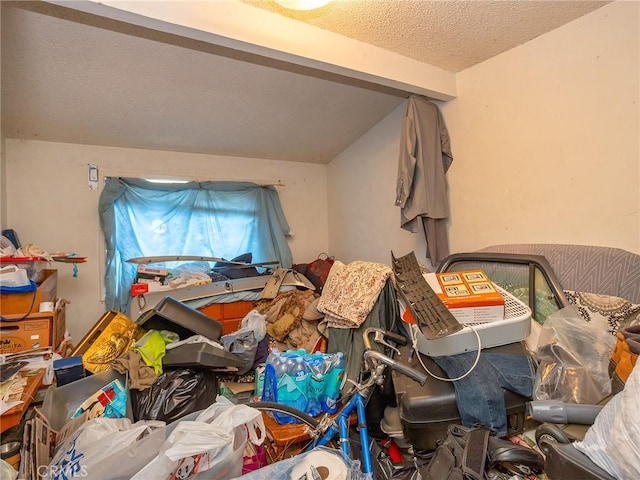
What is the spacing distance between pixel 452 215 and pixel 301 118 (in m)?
1.57

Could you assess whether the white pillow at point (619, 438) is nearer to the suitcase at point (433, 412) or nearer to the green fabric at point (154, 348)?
the suitcase at point (433, 412)

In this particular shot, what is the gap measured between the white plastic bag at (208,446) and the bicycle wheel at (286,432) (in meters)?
0.21

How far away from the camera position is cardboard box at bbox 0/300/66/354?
1509 millimetres

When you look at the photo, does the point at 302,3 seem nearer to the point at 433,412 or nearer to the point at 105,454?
the point at 433,412

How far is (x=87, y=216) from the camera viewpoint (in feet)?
9.41

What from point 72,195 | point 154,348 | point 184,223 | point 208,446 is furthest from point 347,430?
point 72,195

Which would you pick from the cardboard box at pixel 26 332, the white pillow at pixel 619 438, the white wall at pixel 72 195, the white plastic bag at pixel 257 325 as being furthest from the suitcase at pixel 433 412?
the white wall at pixel 72 195

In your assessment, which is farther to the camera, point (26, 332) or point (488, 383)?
point (26, 332)

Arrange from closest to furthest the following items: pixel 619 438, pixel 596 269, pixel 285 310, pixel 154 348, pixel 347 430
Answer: pixel 619 438, pixel 347 430, pixel 596 269, pixel 154 348, pixel 285 310

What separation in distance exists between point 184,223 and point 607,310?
329 cm

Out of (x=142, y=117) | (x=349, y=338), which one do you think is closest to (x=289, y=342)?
(x=349, y=338)

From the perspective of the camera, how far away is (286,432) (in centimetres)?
133

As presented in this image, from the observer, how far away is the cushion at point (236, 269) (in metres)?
2.95

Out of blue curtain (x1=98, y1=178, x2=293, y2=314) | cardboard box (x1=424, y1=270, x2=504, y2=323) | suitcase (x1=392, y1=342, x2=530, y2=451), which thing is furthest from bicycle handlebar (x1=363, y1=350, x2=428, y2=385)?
blue curtain (x1=98, y1=178, x2=293, y2=314)
